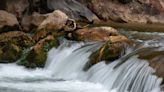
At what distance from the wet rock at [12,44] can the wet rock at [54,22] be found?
856 mm

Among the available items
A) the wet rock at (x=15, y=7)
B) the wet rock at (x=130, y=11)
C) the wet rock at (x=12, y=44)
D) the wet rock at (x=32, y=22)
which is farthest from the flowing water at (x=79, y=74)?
the wet rock at (x=130, y=11)

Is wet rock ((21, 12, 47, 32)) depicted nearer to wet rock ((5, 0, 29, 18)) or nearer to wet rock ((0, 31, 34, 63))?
wet rock ((5, 0, 29, 18))

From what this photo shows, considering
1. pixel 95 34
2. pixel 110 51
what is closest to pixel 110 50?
pixel 110 51

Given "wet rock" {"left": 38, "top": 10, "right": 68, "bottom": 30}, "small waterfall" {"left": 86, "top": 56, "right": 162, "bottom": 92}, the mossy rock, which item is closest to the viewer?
"small waterfall" {"left": 86, "top": 56, "right": 162, "bottom": 92}

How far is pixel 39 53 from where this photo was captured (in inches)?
570

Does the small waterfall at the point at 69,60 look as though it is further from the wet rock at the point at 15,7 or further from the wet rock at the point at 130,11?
the wet rock at the point at 130,11

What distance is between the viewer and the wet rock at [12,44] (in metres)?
14.6

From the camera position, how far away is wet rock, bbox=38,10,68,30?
52.5ft

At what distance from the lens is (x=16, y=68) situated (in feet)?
46.4

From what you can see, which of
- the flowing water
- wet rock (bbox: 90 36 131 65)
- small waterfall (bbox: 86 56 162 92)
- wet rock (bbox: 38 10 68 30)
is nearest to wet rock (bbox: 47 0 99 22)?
wet rock (bbox: 38 10 68 30)

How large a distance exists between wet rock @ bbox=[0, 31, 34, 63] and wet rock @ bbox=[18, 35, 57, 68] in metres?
0.42

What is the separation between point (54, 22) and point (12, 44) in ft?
6.27

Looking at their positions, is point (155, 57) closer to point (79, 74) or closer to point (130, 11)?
point (79, 74)

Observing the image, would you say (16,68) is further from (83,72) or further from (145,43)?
(145,43)
